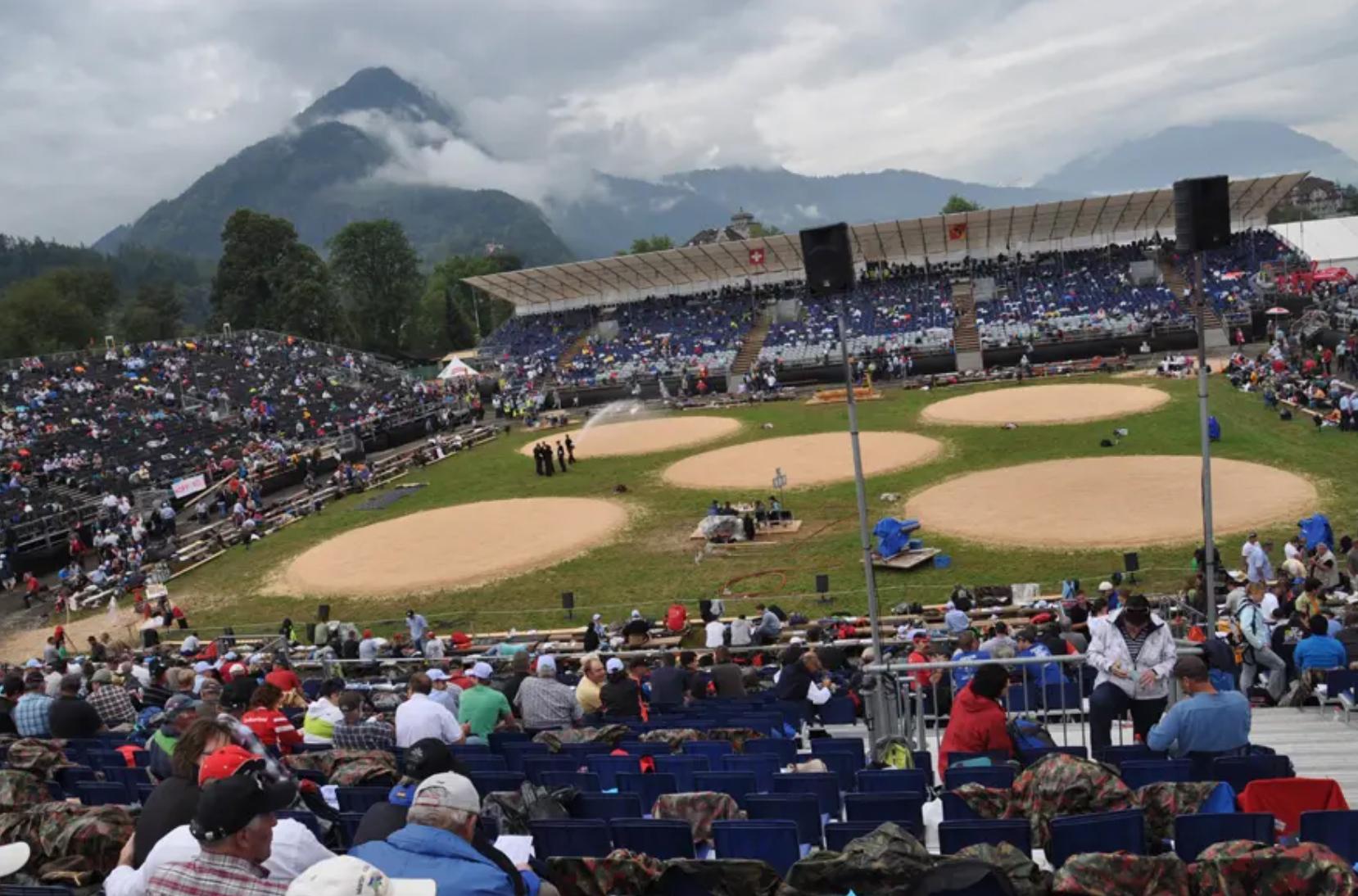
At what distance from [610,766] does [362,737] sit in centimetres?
266

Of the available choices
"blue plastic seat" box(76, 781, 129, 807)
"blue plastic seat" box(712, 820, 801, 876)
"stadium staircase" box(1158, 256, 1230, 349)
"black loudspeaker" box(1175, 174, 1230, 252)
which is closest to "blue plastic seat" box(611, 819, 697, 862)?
"blue plastic seat" box(712, 820, 801, 876)

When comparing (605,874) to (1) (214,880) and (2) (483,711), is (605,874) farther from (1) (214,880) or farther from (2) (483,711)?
(2) (483,711)

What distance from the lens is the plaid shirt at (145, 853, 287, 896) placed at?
4.09 meters

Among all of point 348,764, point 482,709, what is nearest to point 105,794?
point 348,764

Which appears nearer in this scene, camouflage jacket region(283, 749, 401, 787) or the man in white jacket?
camouflage jacket region(283, 749, 401, 787)

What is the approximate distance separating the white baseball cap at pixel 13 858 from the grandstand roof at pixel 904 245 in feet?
178

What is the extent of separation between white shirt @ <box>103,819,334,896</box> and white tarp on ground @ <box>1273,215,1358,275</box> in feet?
225

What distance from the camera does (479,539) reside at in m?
29.0

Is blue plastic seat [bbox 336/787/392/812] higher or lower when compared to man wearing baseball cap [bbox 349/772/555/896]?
lower

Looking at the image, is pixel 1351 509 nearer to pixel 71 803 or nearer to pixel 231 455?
pixel 71 803

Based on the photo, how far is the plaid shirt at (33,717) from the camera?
1155 centimetres

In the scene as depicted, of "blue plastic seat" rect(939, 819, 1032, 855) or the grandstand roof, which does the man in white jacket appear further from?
the grandstand roof

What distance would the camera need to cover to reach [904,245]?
6444cm

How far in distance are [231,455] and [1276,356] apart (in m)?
44.8
